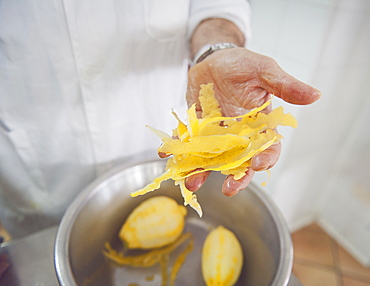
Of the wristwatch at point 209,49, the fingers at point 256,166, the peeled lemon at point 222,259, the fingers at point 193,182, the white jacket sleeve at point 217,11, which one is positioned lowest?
the peeled lemon at point 222,259

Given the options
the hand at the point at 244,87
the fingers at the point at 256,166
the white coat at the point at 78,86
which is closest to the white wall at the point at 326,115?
the white coat at the point at 78,86

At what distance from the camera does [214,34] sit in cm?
58

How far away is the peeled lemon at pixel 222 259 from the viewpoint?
0.50m

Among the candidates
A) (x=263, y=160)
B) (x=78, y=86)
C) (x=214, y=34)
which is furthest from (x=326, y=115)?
(x=78, y=86)

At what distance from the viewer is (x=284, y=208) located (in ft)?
3.73

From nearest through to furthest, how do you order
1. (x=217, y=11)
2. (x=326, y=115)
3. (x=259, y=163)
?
(x=259, y=163) < (x=217, y=11) < (x=326, y=115)

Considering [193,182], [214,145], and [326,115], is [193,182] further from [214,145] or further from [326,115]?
[326,115]

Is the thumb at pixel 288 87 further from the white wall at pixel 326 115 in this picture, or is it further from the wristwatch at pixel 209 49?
the white wall at pixel 326 115

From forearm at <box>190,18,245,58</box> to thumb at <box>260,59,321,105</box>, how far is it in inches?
7.5

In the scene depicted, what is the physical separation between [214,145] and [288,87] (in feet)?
0.42

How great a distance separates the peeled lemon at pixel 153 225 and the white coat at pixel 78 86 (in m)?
0.15

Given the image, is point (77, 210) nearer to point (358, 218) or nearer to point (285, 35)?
point (285, 35)

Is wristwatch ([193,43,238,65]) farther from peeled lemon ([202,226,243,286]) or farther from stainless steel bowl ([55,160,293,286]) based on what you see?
peeled lemon ([202,226,243,286])

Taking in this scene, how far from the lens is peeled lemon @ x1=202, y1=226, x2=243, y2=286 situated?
0.50 metres
